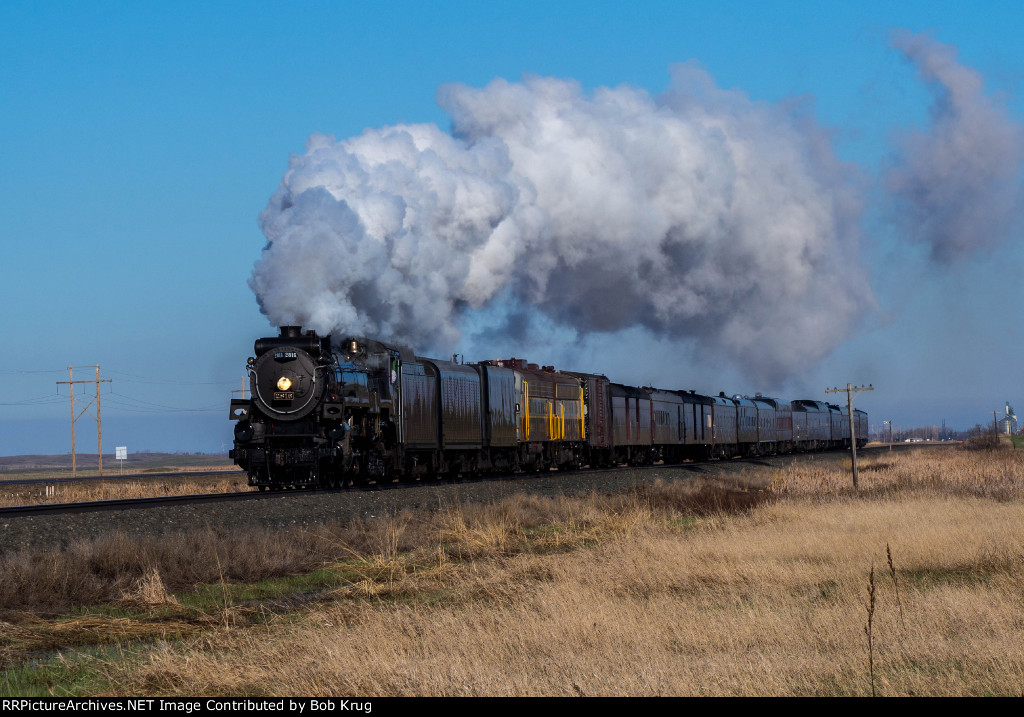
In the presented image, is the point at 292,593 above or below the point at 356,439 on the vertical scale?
below

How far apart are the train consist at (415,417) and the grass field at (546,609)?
7358mm

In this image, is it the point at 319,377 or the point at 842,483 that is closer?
the point at 319,377

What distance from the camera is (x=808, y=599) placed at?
12188 mm

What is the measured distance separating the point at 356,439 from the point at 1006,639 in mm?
22210

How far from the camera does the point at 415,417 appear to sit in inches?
1278

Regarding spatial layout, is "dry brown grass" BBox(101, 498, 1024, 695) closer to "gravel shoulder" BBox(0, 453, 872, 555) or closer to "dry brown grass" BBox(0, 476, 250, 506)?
"gravel shoulder" BBox(0, 453, 872, 555)

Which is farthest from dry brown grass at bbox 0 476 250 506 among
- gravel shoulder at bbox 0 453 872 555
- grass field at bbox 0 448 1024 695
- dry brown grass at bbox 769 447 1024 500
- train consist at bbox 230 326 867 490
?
dry brown grass at bbox 769 447 1024 500

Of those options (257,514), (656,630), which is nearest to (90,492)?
(257,514)

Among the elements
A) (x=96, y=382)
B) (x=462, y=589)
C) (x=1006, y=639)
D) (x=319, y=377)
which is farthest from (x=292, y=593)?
(x=96, y=382)

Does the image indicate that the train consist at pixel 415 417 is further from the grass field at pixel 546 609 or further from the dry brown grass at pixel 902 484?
the dry brown grass at pixel 902 484

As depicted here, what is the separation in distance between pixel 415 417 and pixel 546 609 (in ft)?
70.6

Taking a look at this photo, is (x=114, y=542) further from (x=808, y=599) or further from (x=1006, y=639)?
(x=1006, y=639)

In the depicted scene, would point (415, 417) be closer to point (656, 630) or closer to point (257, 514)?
point (257, 514)

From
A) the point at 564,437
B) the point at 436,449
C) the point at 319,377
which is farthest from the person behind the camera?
the point at 564,437
